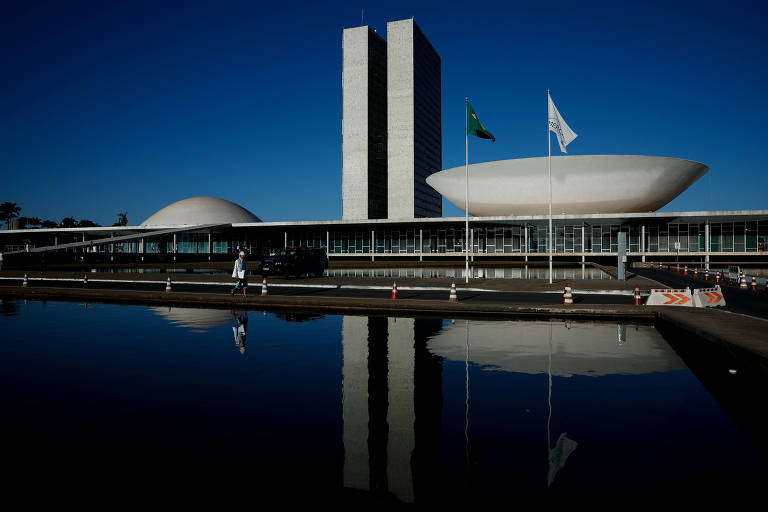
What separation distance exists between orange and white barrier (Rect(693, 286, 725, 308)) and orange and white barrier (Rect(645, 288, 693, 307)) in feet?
0.73

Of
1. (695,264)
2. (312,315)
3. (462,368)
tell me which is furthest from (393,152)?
(462,368)

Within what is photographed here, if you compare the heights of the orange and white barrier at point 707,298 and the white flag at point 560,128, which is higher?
the white flag at point 560,128

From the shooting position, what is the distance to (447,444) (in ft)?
20.5

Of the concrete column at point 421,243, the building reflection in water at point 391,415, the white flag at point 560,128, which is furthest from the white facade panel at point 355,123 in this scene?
the building reflection in water at point 391,415

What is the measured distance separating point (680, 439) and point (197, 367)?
8.07m

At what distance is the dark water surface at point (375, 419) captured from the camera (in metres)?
5.29

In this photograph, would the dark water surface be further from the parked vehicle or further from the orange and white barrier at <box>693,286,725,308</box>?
the parked vehicle

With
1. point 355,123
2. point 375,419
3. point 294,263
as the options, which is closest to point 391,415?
point 375,419

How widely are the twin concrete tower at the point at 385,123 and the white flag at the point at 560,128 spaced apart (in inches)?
4025

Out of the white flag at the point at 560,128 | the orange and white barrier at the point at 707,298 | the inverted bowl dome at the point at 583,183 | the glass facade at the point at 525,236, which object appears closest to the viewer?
the orange and white barrier at the point at 707,298

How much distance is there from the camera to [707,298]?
19.7 metres

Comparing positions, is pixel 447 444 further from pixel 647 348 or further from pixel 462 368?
pixel 647 348

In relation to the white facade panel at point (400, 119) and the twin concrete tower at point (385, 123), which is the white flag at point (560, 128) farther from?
the white facade panel at point (400, 119)

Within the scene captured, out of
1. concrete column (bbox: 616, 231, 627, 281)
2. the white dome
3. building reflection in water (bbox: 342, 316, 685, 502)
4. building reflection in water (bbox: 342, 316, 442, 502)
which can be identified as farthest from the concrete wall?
building reflection in water (bbox: 342, 316, 442, 502)
